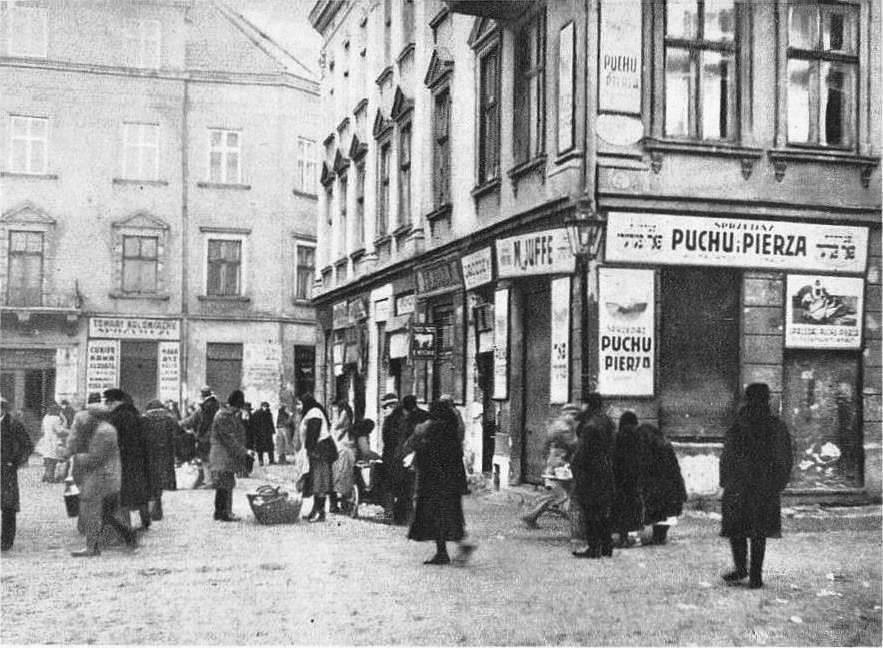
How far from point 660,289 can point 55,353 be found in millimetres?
21305

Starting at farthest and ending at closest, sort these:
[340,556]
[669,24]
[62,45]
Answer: [62,45] → [669,24] → [340,556]

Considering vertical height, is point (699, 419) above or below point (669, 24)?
below

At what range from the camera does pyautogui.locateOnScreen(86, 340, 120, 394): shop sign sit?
32.2 metres

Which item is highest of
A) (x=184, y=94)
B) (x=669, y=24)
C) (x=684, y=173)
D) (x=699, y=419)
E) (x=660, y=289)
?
(x=184, y=94)

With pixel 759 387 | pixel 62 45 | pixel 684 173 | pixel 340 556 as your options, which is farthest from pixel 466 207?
pixel 62 45

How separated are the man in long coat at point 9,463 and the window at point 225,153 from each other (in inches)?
909

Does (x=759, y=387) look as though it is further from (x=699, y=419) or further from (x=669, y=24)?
(x=669, y=24)

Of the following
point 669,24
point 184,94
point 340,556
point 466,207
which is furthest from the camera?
point 184,94

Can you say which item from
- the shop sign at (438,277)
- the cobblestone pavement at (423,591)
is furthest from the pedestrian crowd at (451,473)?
the shop sign at (438,277)

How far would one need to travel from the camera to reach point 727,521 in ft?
30.1

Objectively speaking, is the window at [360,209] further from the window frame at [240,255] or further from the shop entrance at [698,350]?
the shop entrance at [698,350]

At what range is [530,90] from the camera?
1686cm

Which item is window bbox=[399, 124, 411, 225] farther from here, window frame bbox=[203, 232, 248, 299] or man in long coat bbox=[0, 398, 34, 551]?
window frame bbox=[203, 232, 248, 299]

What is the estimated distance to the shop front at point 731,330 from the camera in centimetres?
1477
